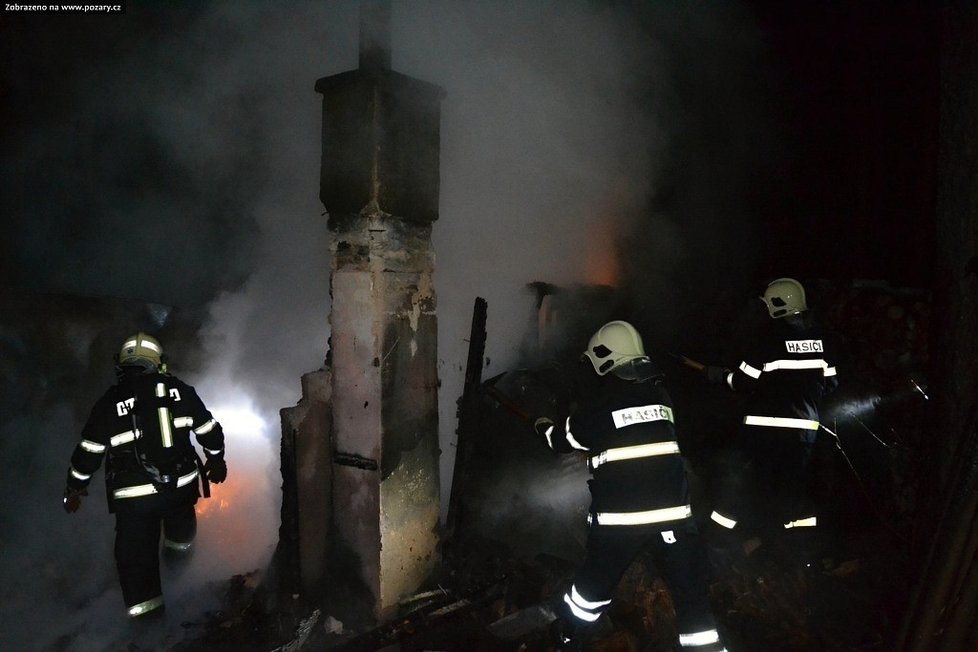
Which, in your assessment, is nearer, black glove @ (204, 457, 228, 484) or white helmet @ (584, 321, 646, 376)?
white helmet @ (584, 321, 646, 376)

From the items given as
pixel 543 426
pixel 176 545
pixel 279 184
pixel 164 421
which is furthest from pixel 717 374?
pixel 279 184

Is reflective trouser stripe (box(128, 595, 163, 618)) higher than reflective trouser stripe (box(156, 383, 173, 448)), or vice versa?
reflective trouser stripe (box(156, 383, 173, 448))

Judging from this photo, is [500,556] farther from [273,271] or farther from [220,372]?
[273,271]

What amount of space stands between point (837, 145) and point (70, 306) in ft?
28.5

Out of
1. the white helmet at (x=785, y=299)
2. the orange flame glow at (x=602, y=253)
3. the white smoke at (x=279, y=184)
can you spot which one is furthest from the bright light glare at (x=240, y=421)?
the white helmet at (x=785, y=299)

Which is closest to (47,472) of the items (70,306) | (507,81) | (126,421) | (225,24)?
(70,306)

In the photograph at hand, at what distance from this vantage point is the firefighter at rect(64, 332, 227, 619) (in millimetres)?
3984

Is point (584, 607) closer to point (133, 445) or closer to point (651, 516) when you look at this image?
point (651, 516)

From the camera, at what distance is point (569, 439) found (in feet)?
11.9

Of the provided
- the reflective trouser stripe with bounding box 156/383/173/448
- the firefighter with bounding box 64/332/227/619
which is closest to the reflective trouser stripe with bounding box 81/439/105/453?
the firefighter with bounding box 64/332/227/619

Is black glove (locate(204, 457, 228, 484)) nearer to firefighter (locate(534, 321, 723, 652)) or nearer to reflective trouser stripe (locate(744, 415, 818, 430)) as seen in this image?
firefighter (locate(534, 321, 723, 652))

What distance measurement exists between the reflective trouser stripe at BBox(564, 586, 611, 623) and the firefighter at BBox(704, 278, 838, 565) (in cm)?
177

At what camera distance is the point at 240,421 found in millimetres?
8141

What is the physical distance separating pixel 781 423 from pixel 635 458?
2.01m
